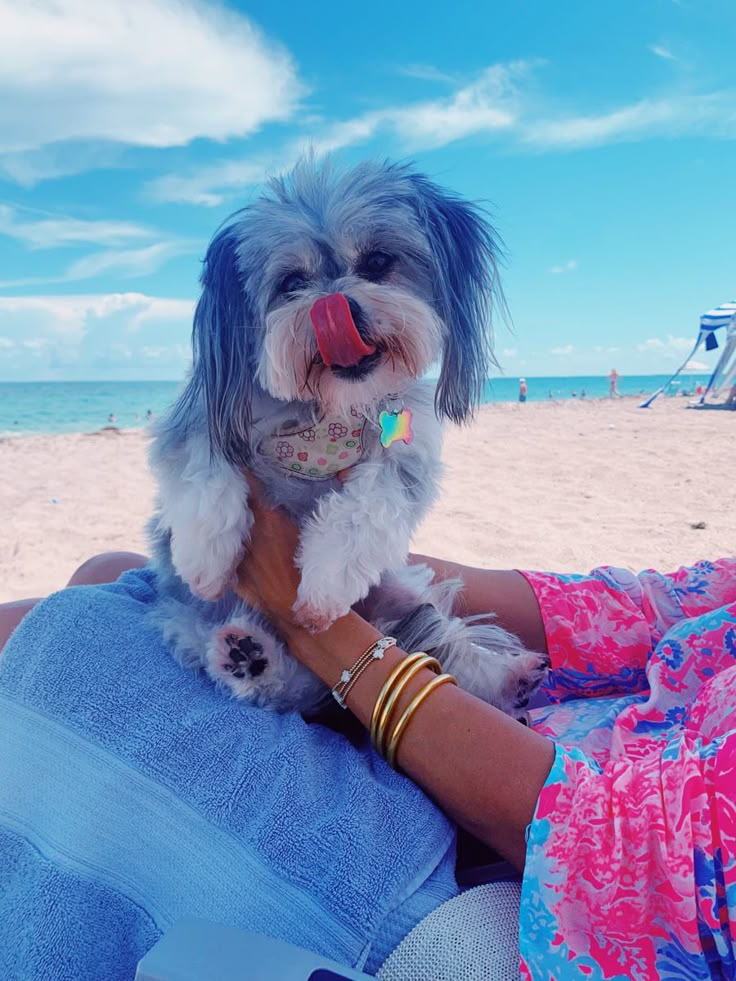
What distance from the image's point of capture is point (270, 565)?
1.71m

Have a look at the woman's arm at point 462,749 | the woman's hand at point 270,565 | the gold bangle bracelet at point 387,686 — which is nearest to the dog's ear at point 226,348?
the woman's hand at point 270,565

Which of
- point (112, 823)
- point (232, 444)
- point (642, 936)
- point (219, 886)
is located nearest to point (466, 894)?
point (642, 936)

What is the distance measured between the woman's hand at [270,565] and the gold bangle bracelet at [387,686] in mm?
334

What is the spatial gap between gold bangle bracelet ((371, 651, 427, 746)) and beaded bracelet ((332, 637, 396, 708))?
58 millimetres

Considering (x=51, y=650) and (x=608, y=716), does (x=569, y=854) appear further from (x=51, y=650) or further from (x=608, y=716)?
(x=51, y=650)

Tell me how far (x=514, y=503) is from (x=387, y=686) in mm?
5659

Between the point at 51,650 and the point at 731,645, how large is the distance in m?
1.41

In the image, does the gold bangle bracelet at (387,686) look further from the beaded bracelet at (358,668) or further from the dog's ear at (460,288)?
the dog's ear at (460,288)

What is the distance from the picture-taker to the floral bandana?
178cm

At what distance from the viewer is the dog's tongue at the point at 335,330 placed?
1.55m

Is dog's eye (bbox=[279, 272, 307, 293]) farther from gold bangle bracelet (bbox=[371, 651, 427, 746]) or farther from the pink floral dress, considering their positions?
the pink floral dress

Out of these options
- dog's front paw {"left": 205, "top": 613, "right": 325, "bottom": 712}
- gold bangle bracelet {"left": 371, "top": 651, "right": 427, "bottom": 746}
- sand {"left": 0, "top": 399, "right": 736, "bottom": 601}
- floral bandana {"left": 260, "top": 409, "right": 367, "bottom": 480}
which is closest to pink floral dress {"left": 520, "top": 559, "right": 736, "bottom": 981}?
gold bangle bracelet {"left": 371, "top": 651, "right": 427, "bottom": 746}

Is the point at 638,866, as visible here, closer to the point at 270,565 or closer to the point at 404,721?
the point at 404,721

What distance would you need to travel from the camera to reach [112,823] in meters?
1.13
